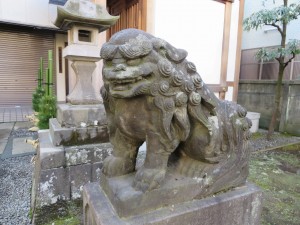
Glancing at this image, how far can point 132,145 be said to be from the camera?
129cm

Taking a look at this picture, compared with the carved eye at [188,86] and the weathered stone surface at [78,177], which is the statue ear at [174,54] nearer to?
the carved eye at [188,86]

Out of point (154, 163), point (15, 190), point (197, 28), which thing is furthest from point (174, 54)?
point (197, 28)

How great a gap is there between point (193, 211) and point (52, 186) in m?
1.44

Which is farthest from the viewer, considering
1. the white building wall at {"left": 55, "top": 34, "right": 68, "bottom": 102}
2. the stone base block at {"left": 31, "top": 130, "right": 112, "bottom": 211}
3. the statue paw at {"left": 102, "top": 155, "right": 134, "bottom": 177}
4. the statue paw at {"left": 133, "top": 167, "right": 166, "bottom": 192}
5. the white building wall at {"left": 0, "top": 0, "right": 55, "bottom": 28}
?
the white building wall at {"left": 55, "top": 34, "right": 68, "bottom": 102}

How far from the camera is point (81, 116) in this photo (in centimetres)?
219

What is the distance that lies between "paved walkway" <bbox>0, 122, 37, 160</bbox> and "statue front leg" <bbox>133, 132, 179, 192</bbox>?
332cm

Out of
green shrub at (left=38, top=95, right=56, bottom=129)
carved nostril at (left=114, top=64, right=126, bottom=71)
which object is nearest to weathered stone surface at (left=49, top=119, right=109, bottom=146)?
green shrub at (left=38, top=95, right=56, bottom=129)

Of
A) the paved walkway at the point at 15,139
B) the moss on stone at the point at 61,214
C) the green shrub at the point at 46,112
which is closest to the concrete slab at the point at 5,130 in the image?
the paved walkway at the point at 15,139

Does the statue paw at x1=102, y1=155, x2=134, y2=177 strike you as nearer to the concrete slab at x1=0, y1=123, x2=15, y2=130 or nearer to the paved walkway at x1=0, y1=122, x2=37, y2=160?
the paved walkway at x1=0, y1=122, x2=37, y2=160

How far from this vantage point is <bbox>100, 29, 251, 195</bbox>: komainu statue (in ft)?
3.32

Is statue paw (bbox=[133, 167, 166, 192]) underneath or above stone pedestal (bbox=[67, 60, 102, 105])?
underneath

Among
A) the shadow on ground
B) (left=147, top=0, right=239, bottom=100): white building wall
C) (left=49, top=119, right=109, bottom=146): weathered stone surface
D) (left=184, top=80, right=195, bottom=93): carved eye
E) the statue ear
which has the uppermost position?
(left=147, top=0, right=239, bottom=100): white building wall

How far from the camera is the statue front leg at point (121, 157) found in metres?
1.26

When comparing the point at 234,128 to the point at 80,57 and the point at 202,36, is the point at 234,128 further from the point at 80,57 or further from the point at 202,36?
the point at 202,36
